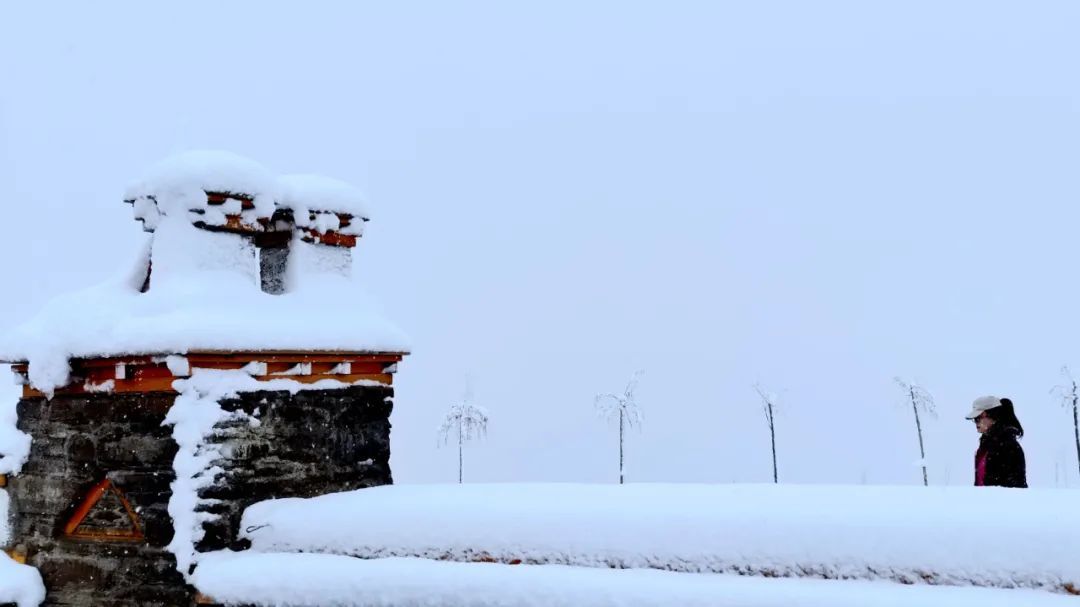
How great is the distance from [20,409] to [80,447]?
0.71 metres

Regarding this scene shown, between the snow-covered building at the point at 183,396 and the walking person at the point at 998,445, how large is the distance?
12.9 feet

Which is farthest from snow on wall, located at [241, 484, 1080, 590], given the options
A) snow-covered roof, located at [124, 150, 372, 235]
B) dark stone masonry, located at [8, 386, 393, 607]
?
snow-covered roof, located at [124, 150, 372, 235]

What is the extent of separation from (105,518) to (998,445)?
18.1 ft

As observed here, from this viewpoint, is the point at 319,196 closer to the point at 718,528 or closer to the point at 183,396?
the point at 183,396

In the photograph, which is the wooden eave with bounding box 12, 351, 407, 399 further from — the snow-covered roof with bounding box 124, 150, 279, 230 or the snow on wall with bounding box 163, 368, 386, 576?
the snow-covered roof with bounding box 124, 150, 279, 230

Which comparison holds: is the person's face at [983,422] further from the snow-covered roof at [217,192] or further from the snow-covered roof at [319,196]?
the snow-covered roof at [217,192]

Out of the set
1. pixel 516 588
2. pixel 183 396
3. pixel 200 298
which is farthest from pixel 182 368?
pixel 516 588

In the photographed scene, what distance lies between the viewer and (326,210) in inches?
233

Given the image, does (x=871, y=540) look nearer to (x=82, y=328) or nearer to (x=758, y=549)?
(x=758, y=549)

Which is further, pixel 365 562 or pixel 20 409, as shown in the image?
pixel 20 409

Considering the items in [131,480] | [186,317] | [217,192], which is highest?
[217,192]

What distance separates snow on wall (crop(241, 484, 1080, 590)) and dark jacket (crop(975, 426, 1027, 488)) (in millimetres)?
1297

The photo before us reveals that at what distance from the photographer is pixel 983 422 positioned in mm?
5770

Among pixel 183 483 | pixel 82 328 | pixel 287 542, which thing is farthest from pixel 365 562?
pixel 82 328
